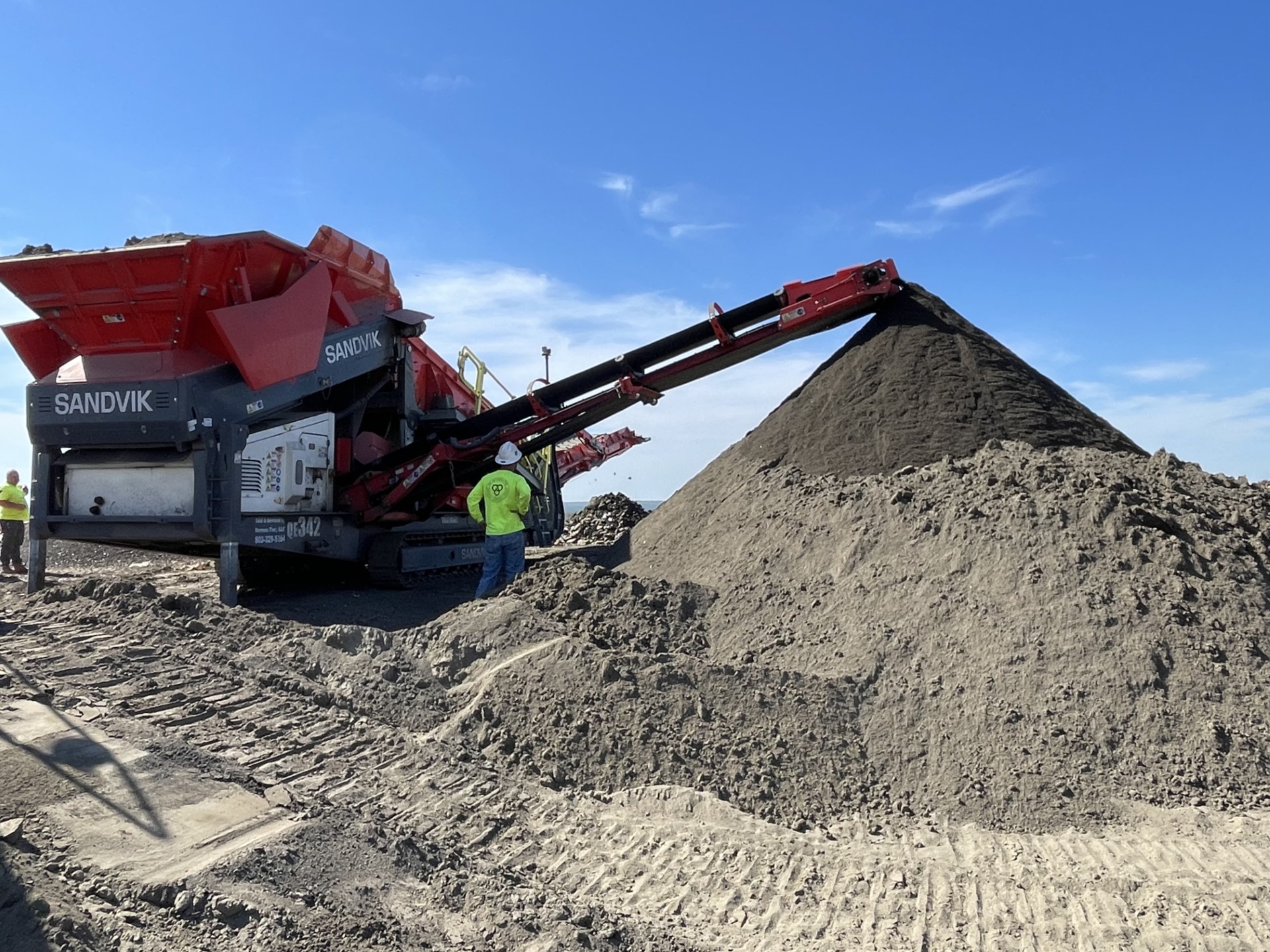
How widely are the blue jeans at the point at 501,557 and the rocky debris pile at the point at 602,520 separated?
8619mm

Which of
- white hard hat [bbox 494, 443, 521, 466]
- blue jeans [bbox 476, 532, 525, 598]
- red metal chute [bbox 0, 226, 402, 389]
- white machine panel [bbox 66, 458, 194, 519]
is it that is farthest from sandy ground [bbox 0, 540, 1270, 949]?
white hard hat [bbox 494, 443, 521, 466]

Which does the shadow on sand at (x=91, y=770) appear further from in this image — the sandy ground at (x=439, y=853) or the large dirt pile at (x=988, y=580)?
the large dirt pile at (x=988, y=580)

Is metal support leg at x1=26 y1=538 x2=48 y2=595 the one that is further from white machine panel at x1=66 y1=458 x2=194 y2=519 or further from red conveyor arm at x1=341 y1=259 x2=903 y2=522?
red conveyor arm at x1=341 y1=259 x2=903 y2=522

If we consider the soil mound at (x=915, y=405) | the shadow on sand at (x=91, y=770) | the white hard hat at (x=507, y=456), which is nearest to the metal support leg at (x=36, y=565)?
the white hard hat at (x=507, y=456)

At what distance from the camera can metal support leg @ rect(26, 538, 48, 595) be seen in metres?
8.42

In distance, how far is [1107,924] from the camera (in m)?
4.03

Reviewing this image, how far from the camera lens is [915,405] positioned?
8.02m

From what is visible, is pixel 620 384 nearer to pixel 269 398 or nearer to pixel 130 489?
pixel 269 398

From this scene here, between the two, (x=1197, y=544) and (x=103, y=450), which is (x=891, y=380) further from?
(x=103, y=450)

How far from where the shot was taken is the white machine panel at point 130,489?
7.88m

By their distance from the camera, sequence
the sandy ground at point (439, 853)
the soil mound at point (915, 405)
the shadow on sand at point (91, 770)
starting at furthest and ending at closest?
the soil mound at point (915, 405) → the shadow on sand at point (91, 770) → the sandy ground at point (439, 853)

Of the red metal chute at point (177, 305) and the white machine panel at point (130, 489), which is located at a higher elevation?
the red metal chute at point (177, 305)

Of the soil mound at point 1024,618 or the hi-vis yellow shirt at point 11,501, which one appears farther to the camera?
the hi-vis yellow shirt at point 11,501

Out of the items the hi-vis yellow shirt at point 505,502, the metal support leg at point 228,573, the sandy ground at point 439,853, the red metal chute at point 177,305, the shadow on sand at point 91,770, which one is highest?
the red metal chute at point 177,305
